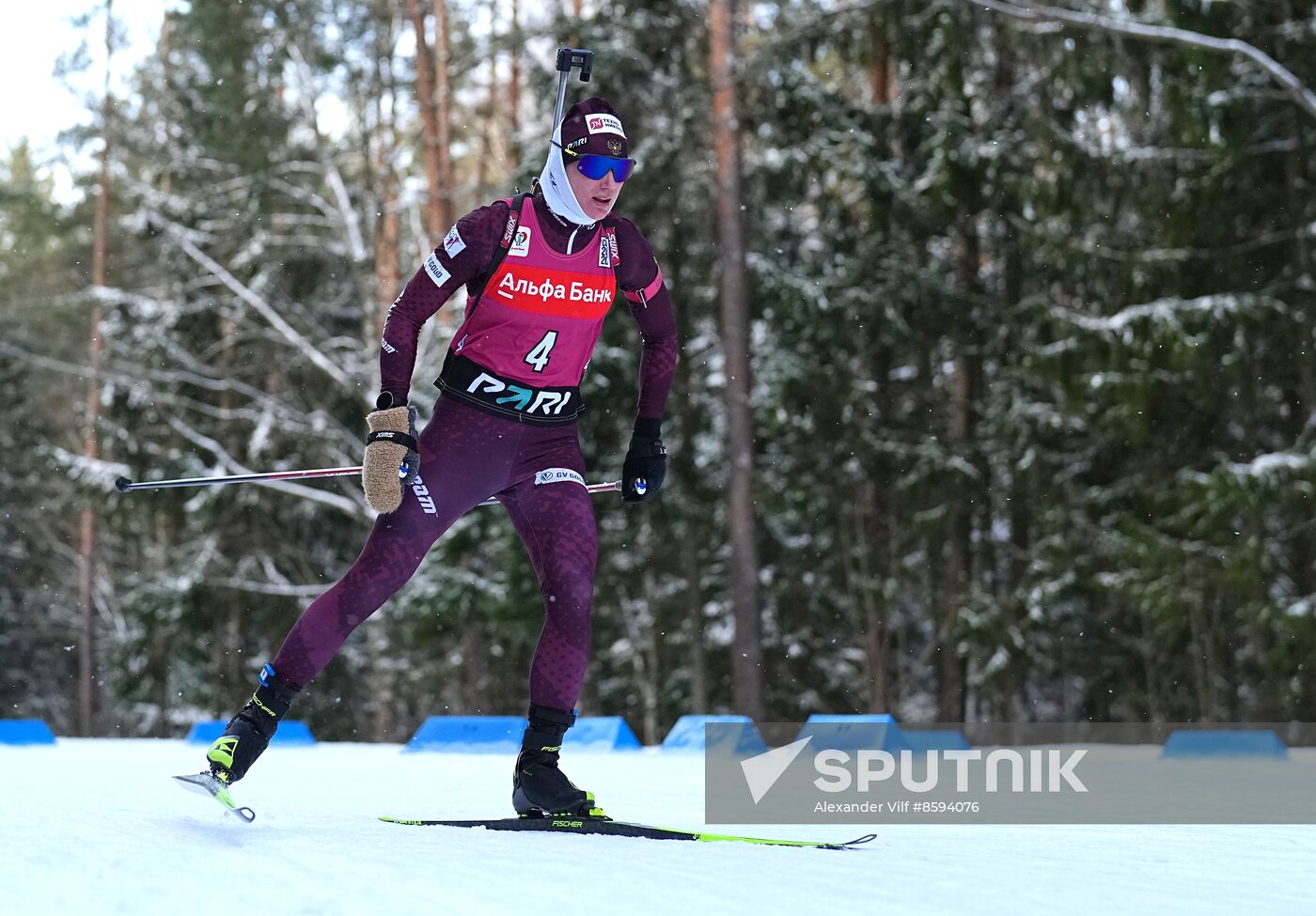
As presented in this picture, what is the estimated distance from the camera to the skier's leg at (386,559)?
3855mm

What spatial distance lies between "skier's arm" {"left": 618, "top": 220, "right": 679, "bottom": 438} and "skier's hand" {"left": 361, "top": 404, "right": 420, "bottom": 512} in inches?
31.1

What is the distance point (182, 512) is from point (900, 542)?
920cm

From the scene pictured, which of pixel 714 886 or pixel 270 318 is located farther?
pixel 270 318

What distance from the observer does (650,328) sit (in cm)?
456

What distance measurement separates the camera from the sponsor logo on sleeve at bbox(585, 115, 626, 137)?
4.18 meters

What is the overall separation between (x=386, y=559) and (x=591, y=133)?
4.13 ft

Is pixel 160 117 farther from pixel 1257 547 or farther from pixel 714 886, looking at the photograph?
pixel 714 886

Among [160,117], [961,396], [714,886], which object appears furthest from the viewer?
[160,117]

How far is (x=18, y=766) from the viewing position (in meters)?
6.52

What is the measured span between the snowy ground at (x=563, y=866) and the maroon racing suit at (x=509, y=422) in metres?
0.57

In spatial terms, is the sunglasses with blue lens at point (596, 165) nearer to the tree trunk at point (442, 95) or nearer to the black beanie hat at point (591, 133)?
the black beanie hat at point (591, 133)

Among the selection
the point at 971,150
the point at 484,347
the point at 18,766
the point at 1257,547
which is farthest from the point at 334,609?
the point at 971,150
